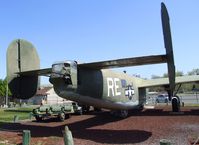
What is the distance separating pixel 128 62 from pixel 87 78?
2729 millimetres

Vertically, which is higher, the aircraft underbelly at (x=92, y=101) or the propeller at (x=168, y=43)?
the propeller at (x=168, y=43)

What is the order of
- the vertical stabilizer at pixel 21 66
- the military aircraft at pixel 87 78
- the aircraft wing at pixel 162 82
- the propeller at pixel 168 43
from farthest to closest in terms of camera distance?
the aircraft wing at pixel 162 82
the vertical stabilizer at pixel 21 66
the military aircraft at pixel 87 78
the propeller at pixel 168 43

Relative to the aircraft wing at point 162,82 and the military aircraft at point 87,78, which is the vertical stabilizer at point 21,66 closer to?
the military aircraft at point 87,78

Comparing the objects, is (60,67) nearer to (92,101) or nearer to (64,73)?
(64,73)

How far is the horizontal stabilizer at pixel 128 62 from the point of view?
47.2 feet

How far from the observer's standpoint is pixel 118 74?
834 inches

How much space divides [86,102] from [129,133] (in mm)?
3148

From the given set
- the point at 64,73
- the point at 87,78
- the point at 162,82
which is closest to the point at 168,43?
the point at 87,78

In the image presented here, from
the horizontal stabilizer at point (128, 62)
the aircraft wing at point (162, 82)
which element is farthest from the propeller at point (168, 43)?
the aircraft wing at point (162, 82)

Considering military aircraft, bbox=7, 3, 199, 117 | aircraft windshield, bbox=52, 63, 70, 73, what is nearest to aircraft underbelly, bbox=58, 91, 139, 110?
military aircraft, bbox=7, 3, 199, 117

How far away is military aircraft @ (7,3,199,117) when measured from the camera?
48.5 ft

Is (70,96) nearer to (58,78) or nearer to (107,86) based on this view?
(58,78)

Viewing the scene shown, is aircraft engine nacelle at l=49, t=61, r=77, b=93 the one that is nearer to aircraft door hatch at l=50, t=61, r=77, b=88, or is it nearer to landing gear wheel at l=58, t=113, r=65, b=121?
aircraft door hatch at l=50, t=61, r=77, b=88

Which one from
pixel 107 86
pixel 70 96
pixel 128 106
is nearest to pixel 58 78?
pixel 70 96
